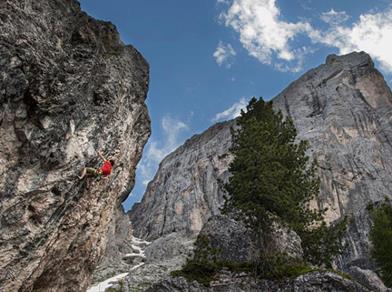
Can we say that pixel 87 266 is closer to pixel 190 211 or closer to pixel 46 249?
pixel 46 249

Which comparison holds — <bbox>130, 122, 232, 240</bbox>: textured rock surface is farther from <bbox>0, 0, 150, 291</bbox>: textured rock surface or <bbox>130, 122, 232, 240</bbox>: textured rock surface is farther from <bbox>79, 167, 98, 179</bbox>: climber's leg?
<bbox>79, 167, 98, 179</bbox>: climber's leg

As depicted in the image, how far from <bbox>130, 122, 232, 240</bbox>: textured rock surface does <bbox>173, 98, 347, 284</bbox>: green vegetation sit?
61693 millimetres

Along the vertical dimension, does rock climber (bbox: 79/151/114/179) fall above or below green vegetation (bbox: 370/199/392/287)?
below

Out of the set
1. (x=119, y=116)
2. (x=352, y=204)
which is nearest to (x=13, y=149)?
(x=119, y=116)

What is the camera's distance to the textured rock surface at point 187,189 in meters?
93.3

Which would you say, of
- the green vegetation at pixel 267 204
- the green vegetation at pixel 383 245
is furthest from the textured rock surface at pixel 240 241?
the green vegetation at pixel 383 245

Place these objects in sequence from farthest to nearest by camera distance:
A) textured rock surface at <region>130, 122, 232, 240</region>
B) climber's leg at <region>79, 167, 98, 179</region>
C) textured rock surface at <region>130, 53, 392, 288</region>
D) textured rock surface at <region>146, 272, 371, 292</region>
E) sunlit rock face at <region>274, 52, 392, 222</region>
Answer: textured rock surface at <region>130, 122, 232, 240</region> → textured rock surface at <region>130, 53, 392, 288</region> → sunlit rock face at <region>274, 52, 392, 222</region> → textured rock surface at <region>146, 272, 371, 292</region> → climber's leg at <region>79, 167, 98, 179</region>

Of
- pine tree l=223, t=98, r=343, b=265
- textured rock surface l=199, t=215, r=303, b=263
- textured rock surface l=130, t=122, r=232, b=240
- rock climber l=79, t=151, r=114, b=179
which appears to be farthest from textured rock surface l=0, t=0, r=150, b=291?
textured rock surface l=130, t=122, r=232, b=240

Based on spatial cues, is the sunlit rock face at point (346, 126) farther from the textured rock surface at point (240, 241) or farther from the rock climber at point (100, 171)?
the rock climber at point (100, 171)

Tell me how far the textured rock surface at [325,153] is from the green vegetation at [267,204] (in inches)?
1959

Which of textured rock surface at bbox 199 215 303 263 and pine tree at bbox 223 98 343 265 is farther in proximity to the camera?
pine tree at bbox 223 98 343 265

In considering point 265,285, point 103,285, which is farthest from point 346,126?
point 265,285

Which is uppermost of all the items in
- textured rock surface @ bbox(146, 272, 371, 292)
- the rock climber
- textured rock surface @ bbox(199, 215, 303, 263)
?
the rock climber

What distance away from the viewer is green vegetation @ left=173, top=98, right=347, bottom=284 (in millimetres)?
19047
